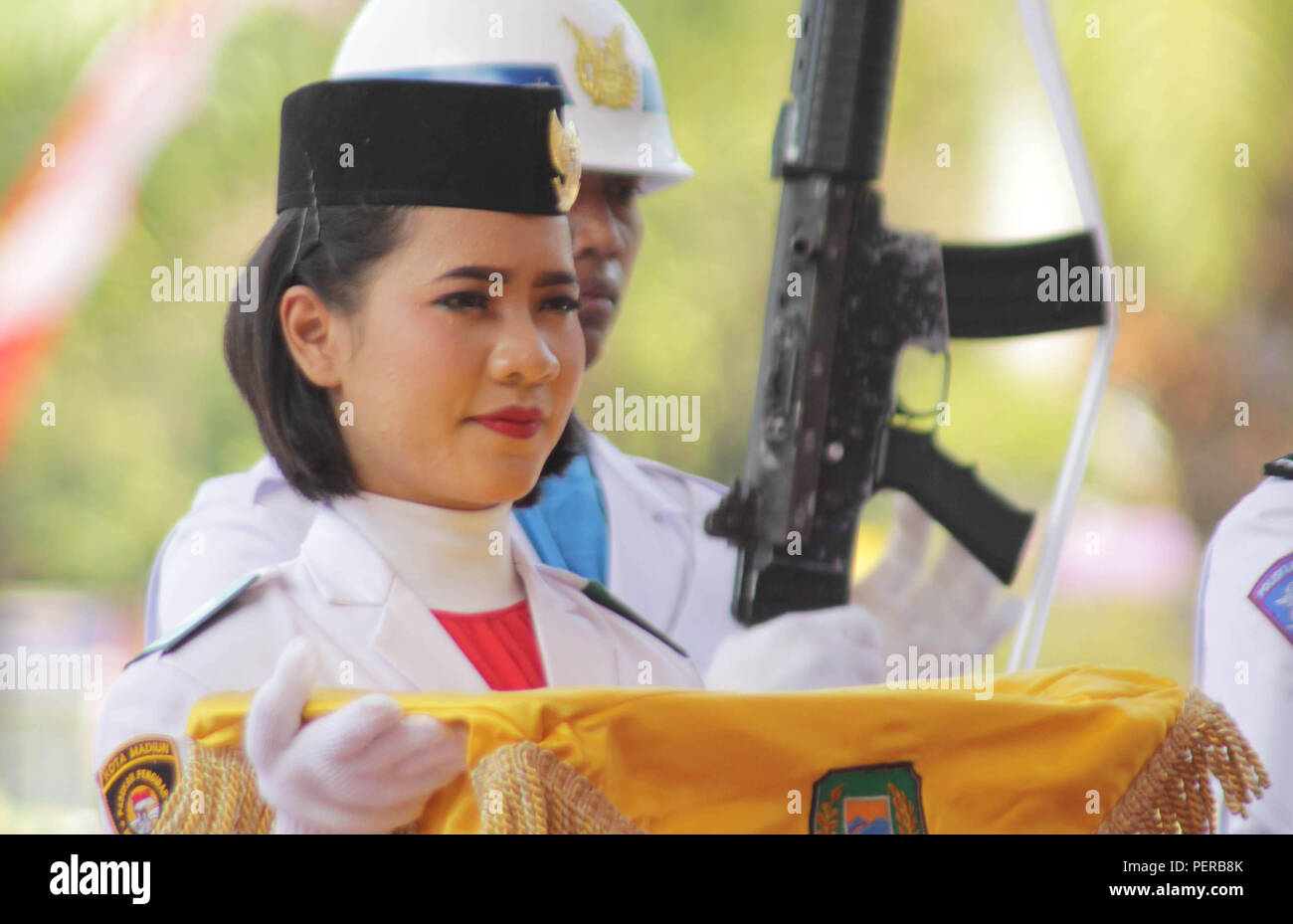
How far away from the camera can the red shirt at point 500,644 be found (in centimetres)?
128

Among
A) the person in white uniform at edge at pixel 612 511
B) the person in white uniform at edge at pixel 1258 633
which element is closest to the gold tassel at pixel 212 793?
the person in white uniform at edge at pixel 612 511

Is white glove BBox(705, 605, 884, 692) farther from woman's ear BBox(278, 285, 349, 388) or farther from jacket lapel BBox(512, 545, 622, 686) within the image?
woman's ear BBox(278, 285, 349, 388)

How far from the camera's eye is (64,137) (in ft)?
4.71

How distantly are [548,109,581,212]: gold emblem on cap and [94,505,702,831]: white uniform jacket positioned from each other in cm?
32

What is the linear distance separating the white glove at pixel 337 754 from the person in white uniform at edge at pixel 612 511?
0.27 m

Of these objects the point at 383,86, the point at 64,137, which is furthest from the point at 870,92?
the point at 64,137

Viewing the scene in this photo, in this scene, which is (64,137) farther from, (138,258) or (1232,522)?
(1232,522)

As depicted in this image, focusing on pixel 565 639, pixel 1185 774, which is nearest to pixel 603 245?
pixel 565 639

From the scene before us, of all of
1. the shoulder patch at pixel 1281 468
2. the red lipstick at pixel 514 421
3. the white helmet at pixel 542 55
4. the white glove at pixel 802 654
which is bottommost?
the white glove at pixel 802 654

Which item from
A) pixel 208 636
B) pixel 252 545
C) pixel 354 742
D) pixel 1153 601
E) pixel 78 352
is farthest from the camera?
pixel 1153 601

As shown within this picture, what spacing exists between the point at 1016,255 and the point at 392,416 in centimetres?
73

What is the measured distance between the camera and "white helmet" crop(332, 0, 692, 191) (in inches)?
52.0

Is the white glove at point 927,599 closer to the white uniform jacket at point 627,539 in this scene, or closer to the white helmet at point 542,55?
the white uniform jacket at point 627,539

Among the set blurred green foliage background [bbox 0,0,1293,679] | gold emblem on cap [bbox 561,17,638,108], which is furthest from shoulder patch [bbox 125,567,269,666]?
gold emblem on cap [bbox 561,17,638,108]
